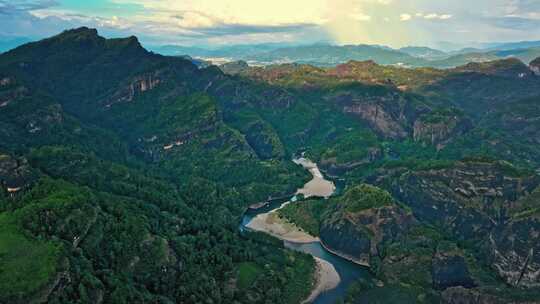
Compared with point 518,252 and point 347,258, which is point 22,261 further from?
point 518,252

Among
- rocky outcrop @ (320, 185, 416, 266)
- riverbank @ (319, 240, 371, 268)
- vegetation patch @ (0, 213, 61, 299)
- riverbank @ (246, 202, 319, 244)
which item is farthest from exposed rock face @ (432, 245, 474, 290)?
vegetation patch @ (0, 213, 61, 299)

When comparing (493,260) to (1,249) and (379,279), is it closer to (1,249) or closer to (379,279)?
(379,279)

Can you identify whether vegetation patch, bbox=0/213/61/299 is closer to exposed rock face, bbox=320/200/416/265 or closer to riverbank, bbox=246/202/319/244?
riverbank, bbox=246/202/319/244

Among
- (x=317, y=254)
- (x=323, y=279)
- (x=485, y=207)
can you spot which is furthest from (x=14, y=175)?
(x=485, y=207)

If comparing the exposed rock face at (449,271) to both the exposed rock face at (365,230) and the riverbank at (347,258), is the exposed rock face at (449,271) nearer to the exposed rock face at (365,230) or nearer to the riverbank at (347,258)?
the exposed rock face at (365,230)

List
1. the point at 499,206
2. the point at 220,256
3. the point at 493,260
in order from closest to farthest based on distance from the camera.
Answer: the point at 220,256
the point at 493,260
the point at 499,206

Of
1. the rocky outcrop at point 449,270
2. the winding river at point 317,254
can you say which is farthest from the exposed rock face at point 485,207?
the winding river at point 317,254

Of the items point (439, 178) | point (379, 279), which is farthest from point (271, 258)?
point (439, 178)

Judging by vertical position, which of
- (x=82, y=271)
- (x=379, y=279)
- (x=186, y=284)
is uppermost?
(x=82, y=271)
